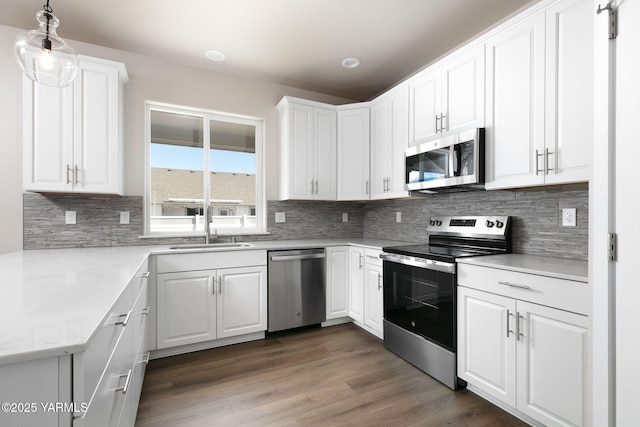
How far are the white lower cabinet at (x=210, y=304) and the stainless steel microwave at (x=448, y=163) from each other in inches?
66.5

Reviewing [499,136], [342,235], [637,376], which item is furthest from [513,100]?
[342,235]

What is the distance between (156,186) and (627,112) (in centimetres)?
346

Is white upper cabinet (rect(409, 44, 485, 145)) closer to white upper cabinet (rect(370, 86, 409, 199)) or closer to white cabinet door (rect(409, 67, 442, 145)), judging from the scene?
white cabinet door (rect(409, 67, 442, 145))

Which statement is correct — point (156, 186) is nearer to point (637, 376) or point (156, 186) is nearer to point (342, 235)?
point (342, 235)

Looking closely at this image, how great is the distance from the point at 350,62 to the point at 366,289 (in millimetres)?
2325

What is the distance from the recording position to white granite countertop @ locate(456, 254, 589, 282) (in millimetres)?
1476

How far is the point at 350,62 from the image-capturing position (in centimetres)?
303

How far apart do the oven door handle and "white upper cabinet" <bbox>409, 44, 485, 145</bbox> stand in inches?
41.0

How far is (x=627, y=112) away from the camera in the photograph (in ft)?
3.62

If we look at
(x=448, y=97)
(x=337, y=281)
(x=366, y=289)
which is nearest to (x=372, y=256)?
(x=366, y=289)

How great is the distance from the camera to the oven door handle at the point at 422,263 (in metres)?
2.02

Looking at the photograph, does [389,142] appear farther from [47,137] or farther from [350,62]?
[47,137]

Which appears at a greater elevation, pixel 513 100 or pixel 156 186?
pixel 513 100

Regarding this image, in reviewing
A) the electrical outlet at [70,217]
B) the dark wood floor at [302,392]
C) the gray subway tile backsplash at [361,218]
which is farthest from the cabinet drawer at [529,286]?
the electrical outlet at [70,217]
